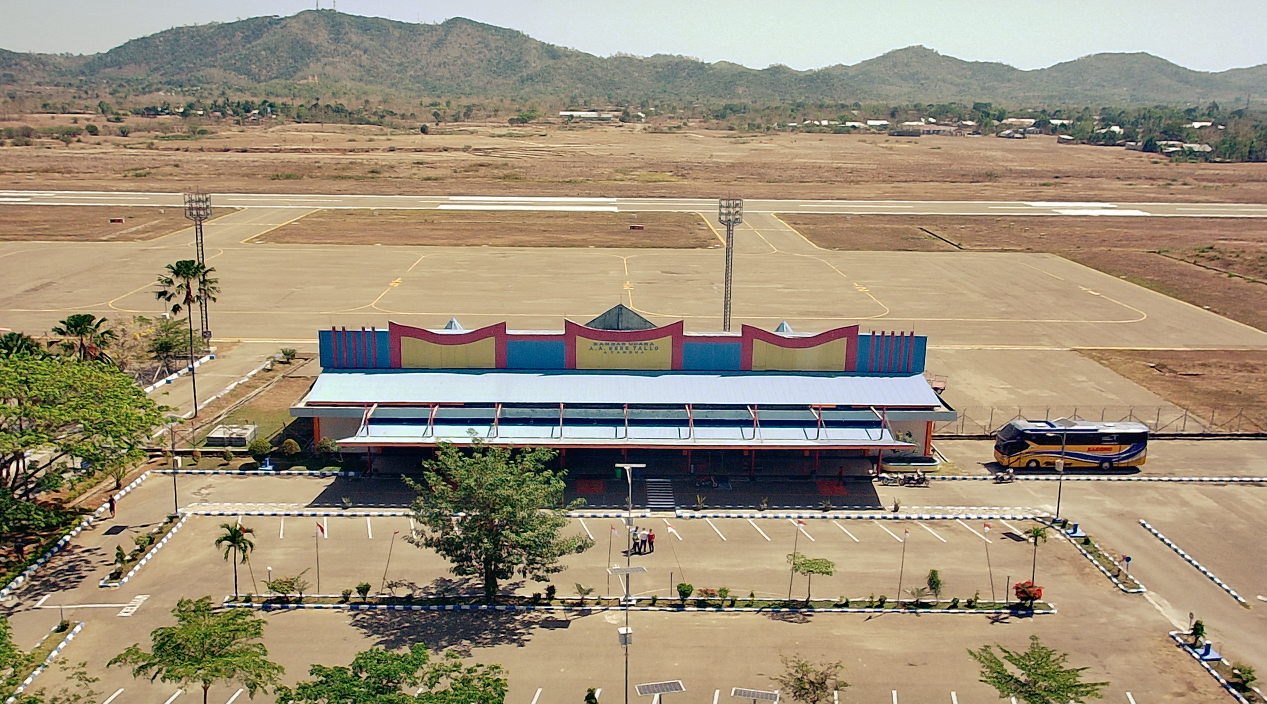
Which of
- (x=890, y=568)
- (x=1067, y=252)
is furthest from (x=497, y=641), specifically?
(x=1067, y=252)

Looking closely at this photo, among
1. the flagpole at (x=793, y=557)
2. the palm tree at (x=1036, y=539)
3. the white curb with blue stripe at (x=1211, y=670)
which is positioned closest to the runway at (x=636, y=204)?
the flagpole at (x=793, y=557)

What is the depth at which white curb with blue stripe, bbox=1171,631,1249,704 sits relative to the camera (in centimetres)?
3678

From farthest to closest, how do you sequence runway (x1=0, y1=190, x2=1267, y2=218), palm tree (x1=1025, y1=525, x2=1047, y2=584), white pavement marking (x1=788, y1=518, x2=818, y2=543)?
runway (x1=0, y1=190, x2=1267, y2=218)
white pavement marking (x1=788, y1=518, x2=818, y2=543)
palm tree (x1=1025, y1=525, x2=1047, y2=584)

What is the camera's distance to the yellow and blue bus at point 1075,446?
59125 mm

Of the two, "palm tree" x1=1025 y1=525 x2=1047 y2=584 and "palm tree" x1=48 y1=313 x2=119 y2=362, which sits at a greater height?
"palm tree" x1=48 y1=313 x2=119 y2=362

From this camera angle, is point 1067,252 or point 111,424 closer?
point 111,424

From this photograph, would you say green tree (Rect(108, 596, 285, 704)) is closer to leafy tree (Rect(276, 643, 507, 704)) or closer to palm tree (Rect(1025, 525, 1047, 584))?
leafy tree (Rect(276, 643, 507, 704))

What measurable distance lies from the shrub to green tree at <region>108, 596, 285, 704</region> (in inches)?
990

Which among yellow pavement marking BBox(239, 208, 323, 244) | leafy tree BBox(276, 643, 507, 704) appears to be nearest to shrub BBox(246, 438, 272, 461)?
leafy tree BBox(276, 643, 507, 704)

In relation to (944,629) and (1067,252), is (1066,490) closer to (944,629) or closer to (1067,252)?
(944,629)

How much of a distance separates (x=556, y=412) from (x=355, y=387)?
481 inches

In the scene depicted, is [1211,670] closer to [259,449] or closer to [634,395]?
[634,395]

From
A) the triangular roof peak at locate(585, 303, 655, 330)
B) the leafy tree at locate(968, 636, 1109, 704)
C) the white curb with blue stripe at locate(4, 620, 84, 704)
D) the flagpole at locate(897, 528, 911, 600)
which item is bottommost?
the white curb with blue stripe at locate(4, 620, 84, 704)

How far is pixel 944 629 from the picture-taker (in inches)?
1633
